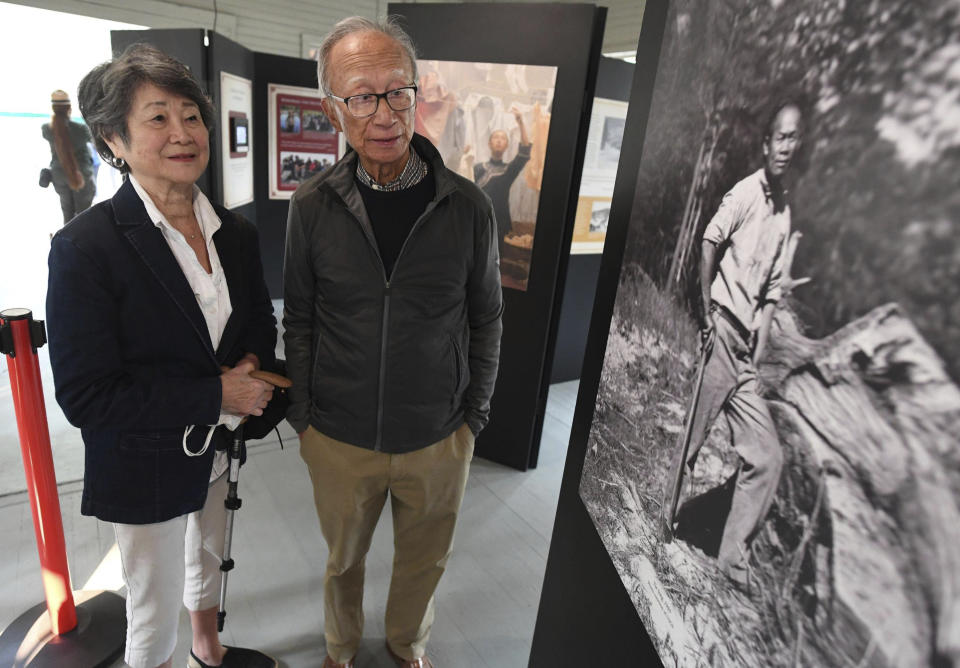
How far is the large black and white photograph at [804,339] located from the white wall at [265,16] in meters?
7.83

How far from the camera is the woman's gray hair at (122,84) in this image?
4.19ft

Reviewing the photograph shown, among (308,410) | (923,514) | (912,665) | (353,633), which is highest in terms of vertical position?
(923,514)

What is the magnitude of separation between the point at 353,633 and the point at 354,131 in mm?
1608

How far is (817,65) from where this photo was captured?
1.78 ft

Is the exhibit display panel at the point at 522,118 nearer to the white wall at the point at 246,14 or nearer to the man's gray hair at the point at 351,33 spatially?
the man's gray hair at the point at 351,33

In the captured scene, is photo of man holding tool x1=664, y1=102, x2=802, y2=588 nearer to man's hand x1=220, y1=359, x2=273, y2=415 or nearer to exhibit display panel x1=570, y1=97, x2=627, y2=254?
man's hand x1=220, y1=359, x2=273, y2=415

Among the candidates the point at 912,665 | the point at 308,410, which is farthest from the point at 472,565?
the point at 912,665

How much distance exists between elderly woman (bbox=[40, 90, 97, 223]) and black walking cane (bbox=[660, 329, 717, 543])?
597 cm

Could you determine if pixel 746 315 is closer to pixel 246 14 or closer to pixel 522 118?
pixel 522 118

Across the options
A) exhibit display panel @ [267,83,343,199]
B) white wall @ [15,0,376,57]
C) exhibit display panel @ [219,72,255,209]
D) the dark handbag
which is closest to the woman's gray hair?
the dark handbag

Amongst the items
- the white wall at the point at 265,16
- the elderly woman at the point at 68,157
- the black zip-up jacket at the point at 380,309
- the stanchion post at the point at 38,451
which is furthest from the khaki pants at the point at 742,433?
the white wall at the point at 265,16

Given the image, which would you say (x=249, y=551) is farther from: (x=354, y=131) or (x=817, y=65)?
(x=817, y=65)

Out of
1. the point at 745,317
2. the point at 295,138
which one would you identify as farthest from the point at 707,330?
the point at 295,138

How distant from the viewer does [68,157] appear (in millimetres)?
5078
